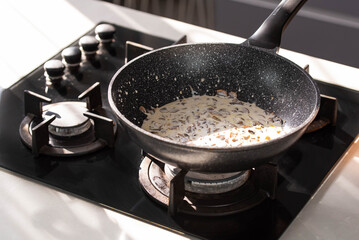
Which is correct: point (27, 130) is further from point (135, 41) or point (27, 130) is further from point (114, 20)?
point (114, 20)

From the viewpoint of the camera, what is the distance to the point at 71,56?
5.46ft

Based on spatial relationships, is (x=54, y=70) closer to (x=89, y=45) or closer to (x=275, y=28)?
(x=89, y=45)

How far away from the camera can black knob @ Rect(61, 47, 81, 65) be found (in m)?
1.67

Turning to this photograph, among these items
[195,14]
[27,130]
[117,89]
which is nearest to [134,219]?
[117,89]

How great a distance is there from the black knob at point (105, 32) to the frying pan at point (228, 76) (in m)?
0.40

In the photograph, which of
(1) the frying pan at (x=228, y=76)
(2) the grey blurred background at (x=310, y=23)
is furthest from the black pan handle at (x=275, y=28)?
(2) the grey blurred background at (x=310, y=23)

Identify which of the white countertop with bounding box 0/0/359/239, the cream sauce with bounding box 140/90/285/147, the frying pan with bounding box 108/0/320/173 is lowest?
the white countertop with bounding box 0/0/359/239

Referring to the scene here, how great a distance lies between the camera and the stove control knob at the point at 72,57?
65.7 inches

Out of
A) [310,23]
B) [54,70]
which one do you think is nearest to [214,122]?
[54,70]

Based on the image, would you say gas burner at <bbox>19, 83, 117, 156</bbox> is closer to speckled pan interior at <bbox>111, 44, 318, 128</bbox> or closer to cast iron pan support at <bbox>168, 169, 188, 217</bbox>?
speckled pan interior at <bbox>111, 44, 318, 128</bbox>

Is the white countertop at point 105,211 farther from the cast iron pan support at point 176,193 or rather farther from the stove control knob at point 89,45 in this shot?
the stove control knob at point 89,45

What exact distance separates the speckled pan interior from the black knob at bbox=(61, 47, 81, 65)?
0.31 metres

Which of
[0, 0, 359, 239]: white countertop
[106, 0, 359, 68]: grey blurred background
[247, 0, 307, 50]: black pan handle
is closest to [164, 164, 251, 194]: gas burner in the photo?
[0, 0, 359, 239]: white countertop

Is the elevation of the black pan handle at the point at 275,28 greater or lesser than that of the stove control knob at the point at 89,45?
greater
